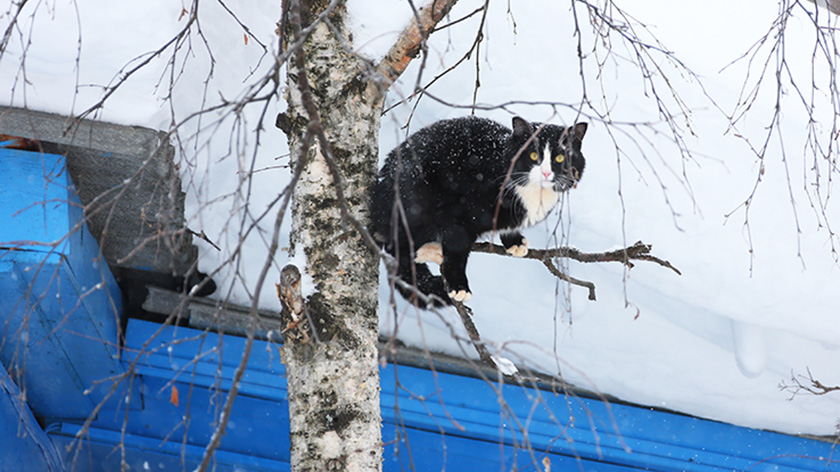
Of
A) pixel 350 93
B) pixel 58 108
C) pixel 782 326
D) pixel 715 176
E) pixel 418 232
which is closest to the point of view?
pixel 350 93

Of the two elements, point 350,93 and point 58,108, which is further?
point 58,108

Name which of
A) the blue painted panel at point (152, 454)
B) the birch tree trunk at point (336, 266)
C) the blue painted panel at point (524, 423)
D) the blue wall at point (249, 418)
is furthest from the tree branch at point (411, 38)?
the blue painted panel at point (152, 454)

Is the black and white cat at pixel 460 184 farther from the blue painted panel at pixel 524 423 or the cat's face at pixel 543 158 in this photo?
the blue painted panel at pixel 524 423

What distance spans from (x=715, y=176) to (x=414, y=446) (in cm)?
221

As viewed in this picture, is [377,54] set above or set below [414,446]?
above

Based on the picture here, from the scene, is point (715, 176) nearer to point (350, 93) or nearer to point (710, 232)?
point (710, 232)

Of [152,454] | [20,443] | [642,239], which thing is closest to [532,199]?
[642,239]

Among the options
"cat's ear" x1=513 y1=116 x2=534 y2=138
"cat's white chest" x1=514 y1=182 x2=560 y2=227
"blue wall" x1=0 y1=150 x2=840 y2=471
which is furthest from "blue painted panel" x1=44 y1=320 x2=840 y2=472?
"cat's ear" x1=513 y1=116 x2=534 y2=138

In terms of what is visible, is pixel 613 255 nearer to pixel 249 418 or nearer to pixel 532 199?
pixel 532 199

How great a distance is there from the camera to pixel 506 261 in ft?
11.1

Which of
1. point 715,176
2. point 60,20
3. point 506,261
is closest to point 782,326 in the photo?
point 715,176

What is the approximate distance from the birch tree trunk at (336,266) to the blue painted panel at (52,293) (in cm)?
102

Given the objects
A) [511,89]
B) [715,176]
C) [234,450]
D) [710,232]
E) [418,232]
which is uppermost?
[511,89]

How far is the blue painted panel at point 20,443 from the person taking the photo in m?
3.17
